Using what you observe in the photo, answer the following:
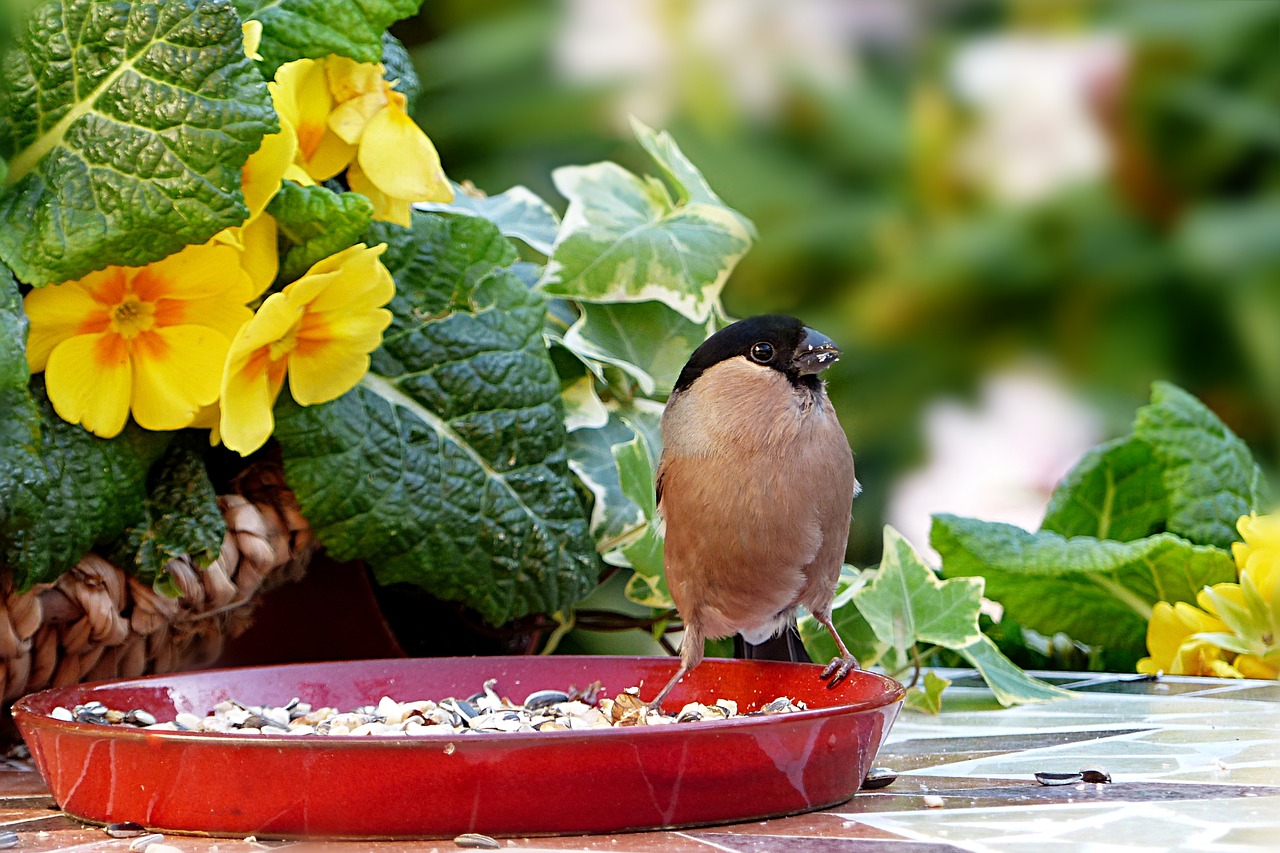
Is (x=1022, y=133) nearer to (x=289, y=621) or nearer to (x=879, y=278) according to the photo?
(x=879, y=278)

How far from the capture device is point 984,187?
209cm

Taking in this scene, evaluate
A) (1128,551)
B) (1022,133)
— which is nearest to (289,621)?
(1128,551)

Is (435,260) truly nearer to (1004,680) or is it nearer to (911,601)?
(911,601)

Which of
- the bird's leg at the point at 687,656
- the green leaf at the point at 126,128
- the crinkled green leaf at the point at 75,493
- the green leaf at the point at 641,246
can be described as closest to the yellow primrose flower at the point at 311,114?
the green leaf at the point at 126,128

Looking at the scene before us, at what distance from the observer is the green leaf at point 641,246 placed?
148 centimetres

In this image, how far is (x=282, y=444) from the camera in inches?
45.1

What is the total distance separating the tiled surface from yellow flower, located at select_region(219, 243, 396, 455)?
0.99 feet

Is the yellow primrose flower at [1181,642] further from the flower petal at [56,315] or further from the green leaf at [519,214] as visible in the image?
the flower petal at [56,315]

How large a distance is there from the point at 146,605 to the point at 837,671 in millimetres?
499

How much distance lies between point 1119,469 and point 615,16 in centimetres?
81

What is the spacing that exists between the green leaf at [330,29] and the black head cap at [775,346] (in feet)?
1.14

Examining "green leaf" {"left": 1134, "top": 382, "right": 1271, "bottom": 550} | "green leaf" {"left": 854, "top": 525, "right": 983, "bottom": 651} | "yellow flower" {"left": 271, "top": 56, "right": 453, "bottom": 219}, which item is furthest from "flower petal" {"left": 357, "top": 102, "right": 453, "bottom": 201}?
"green leaf" {"left": 1134, "top": 382, "right": 1271, "bottom": 550}

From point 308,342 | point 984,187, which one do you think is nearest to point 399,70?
point 308,342

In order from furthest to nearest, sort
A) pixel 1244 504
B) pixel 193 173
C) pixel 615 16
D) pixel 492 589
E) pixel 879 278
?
pixel 879 278
pixel 615 16
pixel 1244 504
pixel 492 589
pixel 193 173
